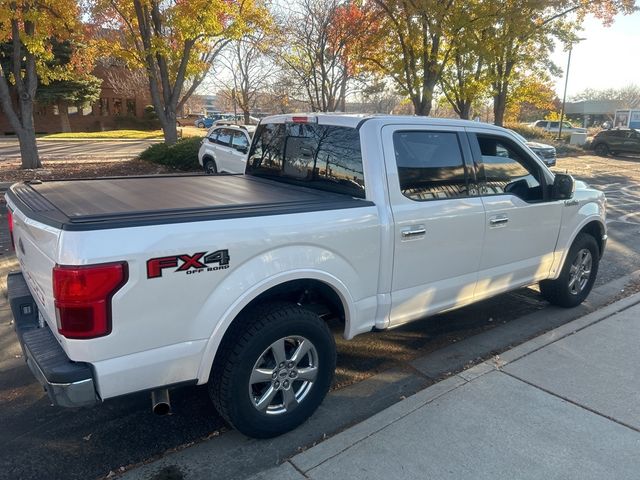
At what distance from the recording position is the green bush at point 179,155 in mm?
15067

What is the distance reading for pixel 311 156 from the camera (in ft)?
12.6

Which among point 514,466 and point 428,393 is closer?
point 514,466

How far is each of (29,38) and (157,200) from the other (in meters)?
11.5

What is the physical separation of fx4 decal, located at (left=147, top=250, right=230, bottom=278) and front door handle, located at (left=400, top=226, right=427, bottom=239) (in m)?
1.31

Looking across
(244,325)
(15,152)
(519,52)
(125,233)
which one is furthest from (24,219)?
(15,152)

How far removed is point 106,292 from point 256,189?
172 centimetres

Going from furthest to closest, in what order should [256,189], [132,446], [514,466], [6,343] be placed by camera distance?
[6,343] → [256,189] → [132,446] → [514,466]

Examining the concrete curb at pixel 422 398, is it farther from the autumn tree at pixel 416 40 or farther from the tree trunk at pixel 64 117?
the tree trunk at pixel 64 117

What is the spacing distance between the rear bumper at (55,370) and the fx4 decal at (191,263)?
1.79 ft

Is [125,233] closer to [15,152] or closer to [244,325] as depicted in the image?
[244,325]

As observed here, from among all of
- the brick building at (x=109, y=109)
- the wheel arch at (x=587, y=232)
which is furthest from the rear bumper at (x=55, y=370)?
the brick building at (x=109, y=109)

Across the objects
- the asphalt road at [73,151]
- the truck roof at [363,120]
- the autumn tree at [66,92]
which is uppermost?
the autumn tree at [66,92]

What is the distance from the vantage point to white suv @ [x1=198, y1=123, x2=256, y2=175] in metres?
11.8

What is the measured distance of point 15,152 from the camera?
20.4 metres
